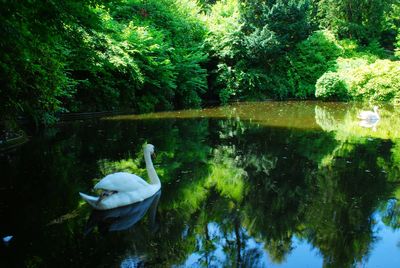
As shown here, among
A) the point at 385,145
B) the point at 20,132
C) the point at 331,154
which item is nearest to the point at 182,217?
the point at 331,154

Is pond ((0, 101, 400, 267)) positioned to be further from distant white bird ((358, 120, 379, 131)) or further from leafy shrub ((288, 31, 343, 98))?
leafy shrub ((288, 31, 343, 98))

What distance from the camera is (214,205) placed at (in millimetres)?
6031

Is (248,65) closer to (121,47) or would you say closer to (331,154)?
(121,47)

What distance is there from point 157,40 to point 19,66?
1507 centimetres

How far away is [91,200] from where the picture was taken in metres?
5.51


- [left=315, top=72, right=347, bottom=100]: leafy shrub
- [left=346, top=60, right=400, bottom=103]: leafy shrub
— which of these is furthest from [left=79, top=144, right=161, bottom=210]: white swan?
[left=315, top=72, right=347, bottom=100]: leafy shrub

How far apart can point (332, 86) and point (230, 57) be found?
6.82 metres

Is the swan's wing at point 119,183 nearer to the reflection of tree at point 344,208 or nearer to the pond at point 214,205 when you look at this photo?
the pond at point 214,205

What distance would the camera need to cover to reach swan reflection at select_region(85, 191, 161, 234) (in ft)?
17.1

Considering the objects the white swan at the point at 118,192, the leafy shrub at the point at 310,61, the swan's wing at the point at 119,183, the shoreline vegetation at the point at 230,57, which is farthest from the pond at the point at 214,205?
the leafy shrub at the point at 310,61

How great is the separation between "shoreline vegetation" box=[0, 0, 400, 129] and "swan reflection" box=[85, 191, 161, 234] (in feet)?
19.2

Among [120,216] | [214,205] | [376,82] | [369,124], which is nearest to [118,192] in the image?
[120,216]

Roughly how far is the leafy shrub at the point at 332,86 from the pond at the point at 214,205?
13369mm

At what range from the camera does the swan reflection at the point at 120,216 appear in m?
5.22
